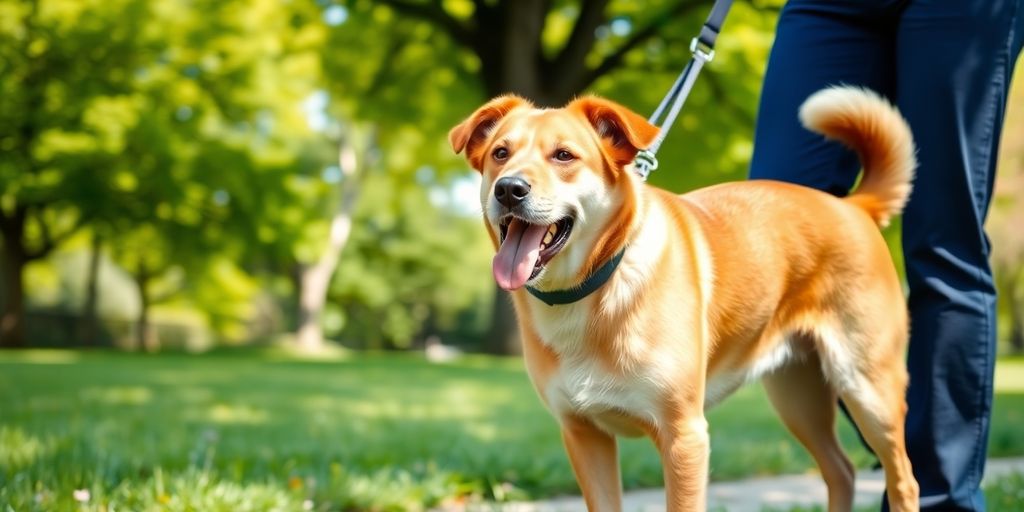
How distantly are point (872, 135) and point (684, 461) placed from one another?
1.32m

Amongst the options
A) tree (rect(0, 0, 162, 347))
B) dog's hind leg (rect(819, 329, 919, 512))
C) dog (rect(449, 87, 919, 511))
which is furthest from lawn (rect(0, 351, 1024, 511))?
tree (rect(0, 0, 162, 347))

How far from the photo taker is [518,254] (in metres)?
2.47

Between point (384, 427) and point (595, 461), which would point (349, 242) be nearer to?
point (384, 427)

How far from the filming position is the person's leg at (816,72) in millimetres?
3246

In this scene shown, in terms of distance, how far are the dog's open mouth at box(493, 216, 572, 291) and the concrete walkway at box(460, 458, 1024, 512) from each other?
59.4 inches

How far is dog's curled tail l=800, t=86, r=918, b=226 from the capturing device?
307 cm

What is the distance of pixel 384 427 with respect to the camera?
717 cm

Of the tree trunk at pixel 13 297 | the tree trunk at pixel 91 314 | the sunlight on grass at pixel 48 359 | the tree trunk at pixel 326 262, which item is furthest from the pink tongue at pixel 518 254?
the tree trunk at pixel 326 262

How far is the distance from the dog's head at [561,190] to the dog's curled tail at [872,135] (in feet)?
2.59

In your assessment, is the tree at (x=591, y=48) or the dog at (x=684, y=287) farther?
the tree at (x=591, y=48)

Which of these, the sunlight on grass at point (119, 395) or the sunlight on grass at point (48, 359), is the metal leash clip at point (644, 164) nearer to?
the sunlight on grass at point (119, 395)

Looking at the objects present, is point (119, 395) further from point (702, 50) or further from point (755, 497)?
point (702, 50)

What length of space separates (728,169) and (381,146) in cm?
1373

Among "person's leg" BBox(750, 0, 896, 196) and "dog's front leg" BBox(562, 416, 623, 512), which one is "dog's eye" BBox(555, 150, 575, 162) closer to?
"dog's front leg" BBox(562, 416, 623, 512)
